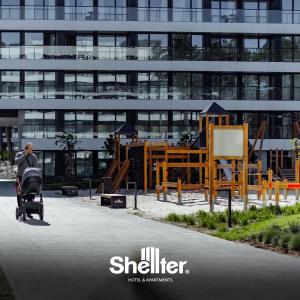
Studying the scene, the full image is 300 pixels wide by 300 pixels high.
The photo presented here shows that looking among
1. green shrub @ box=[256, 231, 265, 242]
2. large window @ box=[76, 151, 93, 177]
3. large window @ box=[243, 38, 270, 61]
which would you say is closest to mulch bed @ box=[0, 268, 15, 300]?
green shrub @ box=[256, 231, 265, 242]

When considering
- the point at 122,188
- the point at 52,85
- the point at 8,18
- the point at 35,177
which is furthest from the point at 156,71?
the point at 35,177

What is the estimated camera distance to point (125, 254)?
42.5 ft

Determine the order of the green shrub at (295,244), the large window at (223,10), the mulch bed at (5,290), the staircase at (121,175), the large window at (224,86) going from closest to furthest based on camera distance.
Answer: the mulch bed at (5,290), the green shrub at (295,244), the staircase at (121,175), the large window at (224,86), the large window at (223,10)

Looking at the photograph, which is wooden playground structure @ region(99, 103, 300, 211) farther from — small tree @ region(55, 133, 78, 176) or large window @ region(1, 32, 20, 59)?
large window @ region(1, 32, 20, 59)

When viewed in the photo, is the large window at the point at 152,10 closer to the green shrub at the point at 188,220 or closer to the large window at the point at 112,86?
the large window at the point at 112,86

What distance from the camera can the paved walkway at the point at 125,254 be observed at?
9453 mm

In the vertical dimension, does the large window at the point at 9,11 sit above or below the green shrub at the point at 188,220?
above

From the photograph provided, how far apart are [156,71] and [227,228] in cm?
4222

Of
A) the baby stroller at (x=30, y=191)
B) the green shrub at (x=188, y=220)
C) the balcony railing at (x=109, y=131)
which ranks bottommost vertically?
the green shrub at (x=188, y=220)

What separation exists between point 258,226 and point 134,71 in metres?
42.5

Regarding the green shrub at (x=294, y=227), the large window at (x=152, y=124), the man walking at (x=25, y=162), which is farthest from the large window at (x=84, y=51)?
the green shrub at (x=294, y=227)

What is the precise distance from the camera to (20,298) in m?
8.85

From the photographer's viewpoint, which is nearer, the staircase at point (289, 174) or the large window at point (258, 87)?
the staircase at point (289, 174)

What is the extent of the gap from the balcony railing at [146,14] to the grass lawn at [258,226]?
39.4 meters
